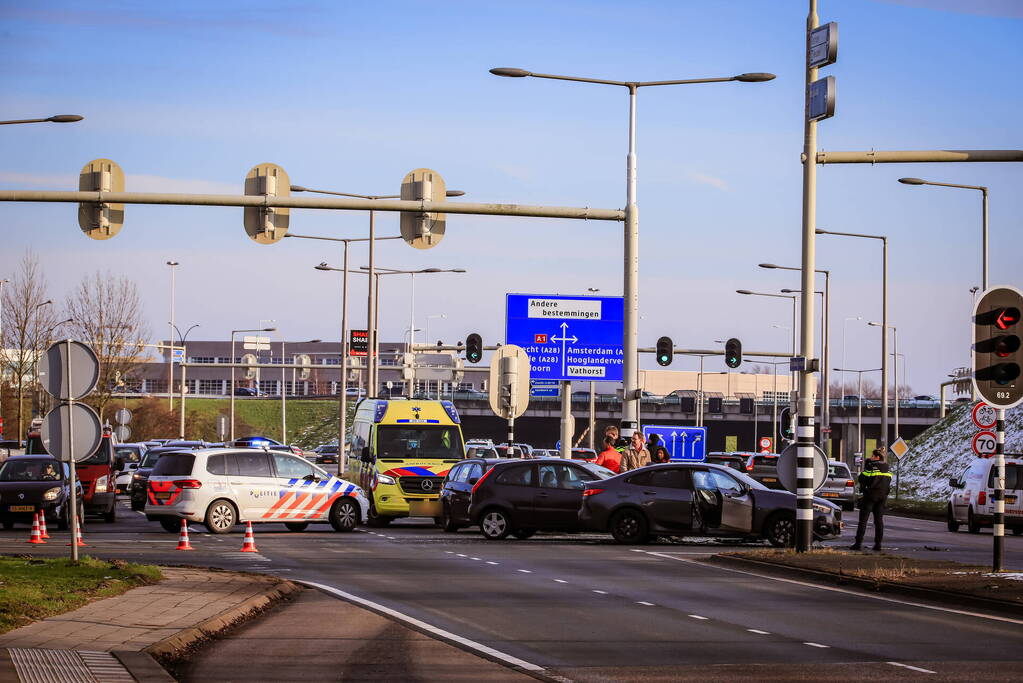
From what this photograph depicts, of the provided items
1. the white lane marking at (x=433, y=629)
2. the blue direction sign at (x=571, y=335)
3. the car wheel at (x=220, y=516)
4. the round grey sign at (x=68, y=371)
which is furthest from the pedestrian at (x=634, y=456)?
the round grey sign at (x=68, y=371)

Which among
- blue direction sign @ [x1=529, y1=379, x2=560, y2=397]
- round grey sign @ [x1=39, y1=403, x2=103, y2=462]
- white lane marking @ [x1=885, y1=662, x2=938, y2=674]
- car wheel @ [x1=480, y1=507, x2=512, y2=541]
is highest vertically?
blue direction sign @ [x1=529, y1=379, x2=560, y2=397]

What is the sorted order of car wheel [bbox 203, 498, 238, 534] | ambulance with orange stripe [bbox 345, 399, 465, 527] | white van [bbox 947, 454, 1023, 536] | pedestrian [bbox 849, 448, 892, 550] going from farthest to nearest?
white van [bbox 947, 454, 1023, 536]
ambulance with orange stripe [bbox 345, 399, 465, 527]
car wheel [bbox 203, 498, 238, 534]
pedestrian [bbox 849, 448, 892, 550]

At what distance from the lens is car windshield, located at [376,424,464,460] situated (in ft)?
116

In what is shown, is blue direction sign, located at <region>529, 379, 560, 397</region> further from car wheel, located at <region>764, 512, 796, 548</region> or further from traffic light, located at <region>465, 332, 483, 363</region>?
car wheel, located at <region>764, 512, 796, 548</region>

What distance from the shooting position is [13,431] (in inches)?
2842

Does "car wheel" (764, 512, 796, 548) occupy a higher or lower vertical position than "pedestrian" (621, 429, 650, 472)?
lower

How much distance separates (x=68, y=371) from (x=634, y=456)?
14.4m

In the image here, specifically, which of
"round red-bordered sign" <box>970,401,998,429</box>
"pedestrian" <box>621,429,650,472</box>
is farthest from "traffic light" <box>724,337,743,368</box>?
"pedestrian" <box>621,429,650,472</box>

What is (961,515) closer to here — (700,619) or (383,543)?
(383,543)

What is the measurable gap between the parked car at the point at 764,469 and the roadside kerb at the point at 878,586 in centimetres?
2114

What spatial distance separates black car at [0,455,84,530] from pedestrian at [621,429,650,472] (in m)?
10.8

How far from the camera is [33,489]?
31562mm

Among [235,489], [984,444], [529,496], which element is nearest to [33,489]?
[235,489]

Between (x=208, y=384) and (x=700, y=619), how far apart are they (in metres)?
171
